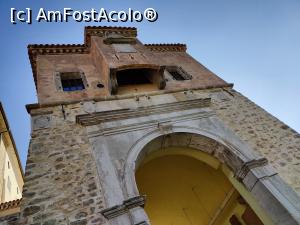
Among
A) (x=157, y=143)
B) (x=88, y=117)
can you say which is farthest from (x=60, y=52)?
(x=157, y=143)

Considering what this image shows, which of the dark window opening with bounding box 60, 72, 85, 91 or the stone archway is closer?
the stone archway

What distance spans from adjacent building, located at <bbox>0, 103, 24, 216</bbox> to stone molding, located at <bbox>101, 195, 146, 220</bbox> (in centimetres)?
752

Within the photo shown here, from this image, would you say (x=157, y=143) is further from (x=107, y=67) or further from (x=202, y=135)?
(x=107, y=67)

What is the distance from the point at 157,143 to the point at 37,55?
214 inches

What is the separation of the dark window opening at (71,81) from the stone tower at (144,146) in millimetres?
30

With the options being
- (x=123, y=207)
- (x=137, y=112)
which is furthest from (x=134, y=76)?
(x=123, y=207)

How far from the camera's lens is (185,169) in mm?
7566

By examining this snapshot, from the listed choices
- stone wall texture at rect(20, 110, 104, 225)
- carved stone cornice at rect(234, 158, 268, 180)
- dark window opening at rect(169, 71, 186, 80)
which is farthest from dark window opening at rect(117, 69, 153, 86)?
carved stone cornice at rect(234, 158, 268, 180)

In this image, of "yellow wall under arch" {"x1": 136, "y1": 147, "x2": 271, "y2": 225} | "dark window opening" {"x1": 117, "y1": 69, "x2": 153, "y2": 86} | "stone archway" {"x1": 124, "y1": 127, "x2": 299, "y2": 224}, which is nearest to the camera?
"stone archway" {"x1": 124, "y1": 127, "x2": 299, "y2": 224}

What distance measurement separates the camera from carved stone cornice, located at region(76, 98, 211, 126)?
5785 millimetres

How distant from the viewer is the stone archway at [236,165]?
472cm

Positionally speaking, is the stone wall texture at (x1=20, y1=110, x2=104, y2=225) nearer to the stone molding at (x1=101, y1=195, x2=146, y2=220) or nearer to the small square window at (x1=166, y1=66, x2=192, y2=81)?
the stone molding at (x1=101, y1=195, x2=146, y2=220)

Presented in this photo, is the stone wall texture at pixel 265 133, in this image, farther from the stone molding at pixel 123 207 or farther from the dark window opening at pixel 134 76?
the stone molding at pixel 123 207

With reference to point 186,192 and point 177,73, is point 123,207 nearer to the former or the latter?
point 186,192
